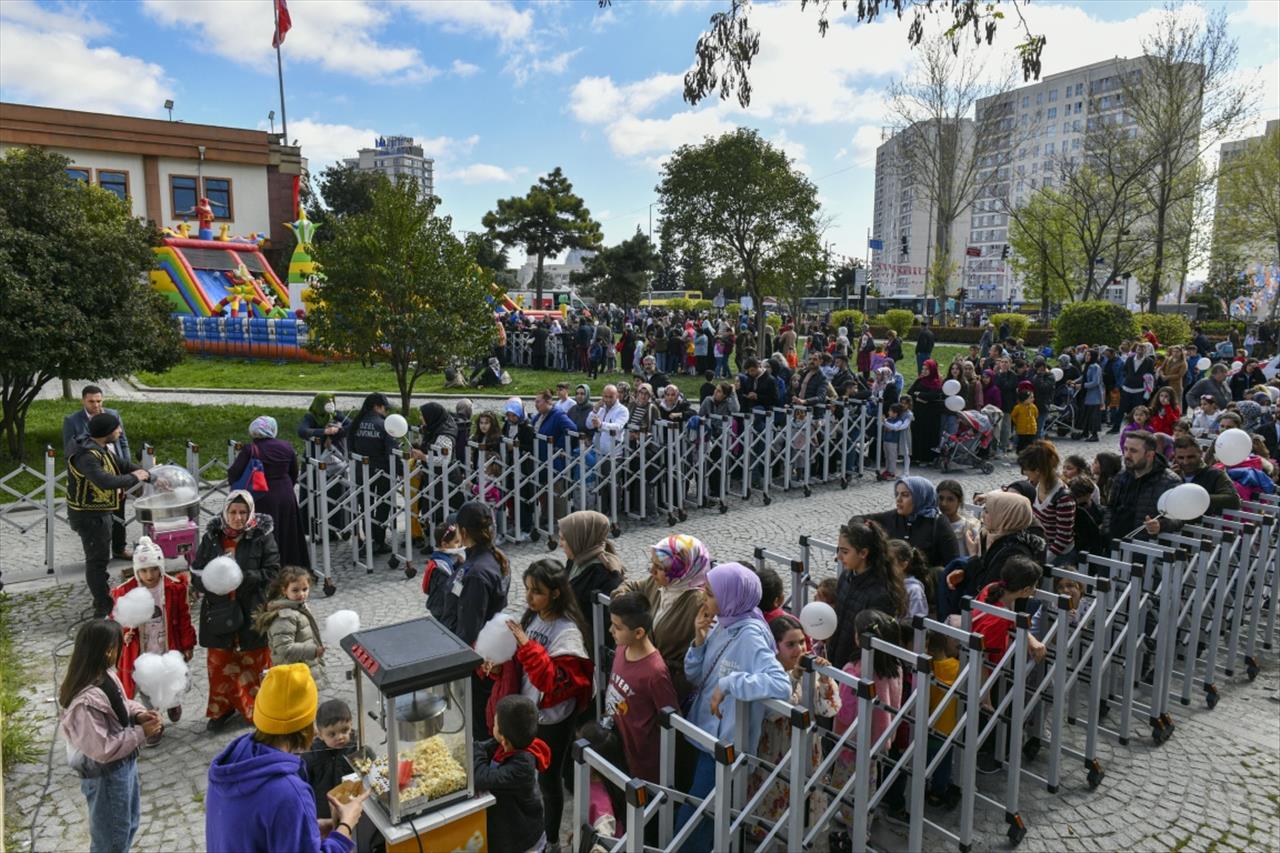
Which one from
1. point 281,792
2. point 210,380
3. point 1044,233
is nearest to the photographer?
point 281,792

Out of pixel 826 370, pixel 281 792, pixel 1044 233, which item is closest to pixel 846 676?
pixel 281 792

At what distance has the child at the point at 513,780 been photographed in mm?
3605

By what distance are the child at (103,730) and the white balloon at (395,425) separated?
16.5ft

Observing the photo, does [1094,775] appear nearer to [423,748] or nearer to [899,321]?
[423,748]

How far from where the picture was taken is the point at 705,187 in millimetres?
24156

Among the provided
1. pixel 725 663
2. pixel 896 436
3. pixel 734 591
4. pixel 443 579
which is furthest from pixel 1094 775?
pixel 896 436

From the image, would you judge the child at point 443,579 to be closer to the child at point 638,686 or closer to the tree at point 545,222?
the child at point 638,686

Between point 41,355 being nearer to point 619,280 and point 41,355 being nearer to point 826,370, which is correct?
point 826,370

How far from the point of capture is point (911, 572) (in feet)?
18.0

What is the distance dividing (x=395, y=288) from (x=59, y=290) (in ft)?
16.2

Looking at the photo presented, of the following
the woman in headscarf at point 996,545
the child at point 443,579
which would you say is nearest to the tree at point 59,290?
the child at point 443,579

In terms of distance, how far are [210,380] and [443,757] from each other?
22997 mm

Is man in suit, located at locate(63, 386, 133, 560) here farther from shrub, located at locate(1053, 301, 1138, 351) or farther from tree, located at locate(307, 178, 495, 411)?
shrub, located at locate(1053, 301, 1138, 351)

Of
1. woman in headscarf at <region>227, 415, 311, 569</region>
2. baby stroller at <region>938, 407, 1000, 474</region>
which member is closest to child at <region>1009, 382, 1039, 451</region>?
baby stroller at <region>938, 407, 1000, 474</region>
